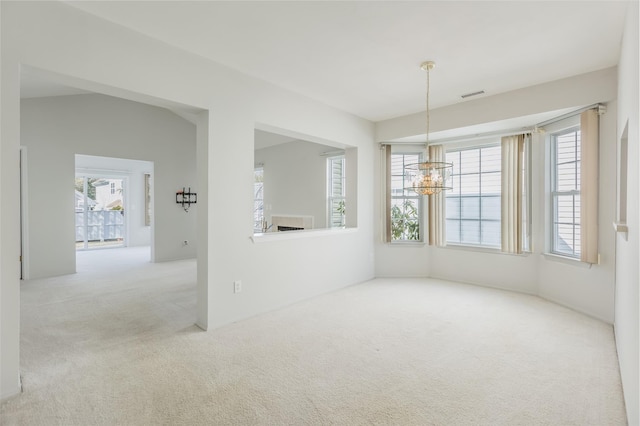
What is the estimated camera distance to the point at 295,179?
6934 millimetres

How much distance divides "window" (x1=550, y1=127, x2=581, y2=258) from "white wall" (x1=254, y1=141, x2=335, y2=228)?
3.61m

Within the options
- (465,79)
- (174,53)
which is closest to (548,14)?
(465,79)

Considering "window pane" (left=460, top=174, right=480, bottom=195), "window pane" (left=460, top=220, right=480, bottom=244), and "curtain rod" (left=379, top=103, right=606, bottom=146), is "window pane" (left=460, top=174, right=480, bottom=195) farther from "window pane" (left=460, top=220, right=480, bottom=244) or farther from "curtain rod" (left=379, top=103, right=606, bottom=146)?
"curtain rod" (left=379, top=103, right=606, bottom=146)

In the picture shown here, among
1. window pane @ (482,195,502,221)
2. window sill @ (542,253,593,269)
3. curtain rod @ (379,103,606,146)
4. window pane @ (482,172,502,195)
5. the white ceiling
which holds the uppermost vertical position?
the white ceiling

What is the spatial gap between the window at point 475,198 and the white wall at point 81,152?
19.2 ft

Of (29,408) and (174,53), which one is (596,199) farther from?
(29,408)

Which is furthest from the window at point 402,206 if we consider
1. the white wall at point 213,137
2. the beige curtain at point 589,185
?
the beige curtain at point 589,185

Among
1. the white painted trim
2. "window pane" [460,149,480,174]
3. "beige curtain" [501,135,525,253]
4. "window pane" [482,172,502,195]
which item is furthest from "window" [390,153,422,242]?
the white painted trim

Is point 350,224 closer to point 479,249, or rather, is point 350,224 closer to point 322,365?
point 479,249

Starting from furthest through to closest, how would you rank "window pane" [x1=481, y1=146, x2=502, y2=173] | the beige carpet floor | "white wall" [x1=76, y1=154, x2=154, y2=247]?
1. "white wall" [x1=76, y1=154, x2=154, y2=247]
2. "window pane" [x1=481, y1=146, x2=502, y2=173]
3. the beige carpet floor

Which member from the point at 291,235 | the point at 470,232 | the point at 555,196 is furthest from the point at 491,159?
the point at 291,235

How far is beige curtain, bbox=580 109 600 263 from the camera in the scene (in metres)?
3.48

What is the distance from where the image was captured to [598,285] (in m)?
3.52

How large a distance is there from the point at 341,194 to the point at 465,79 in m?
3.14
